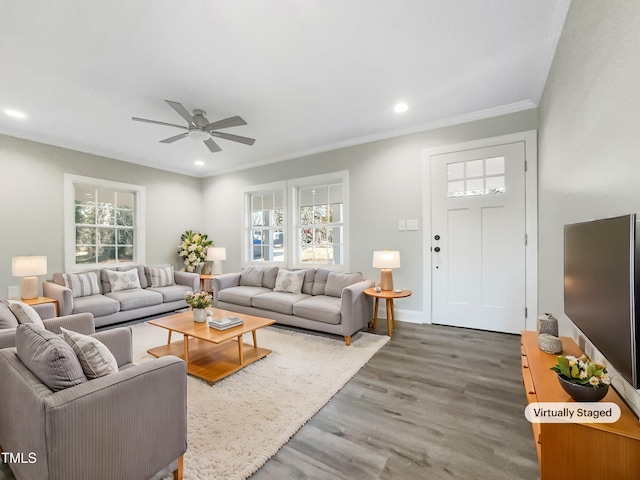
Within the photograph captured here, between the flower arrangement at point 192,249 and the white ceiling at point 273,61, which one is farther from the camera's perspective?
the flower arrangement at point 192,249

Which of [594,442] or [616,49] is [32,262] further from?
[616,49]

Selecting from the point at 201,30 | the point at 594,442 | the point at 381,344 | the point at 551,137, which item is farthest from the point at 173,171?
the point at 594,442

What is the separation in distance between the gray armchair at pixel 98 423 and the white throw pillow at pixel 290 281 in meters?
2.75

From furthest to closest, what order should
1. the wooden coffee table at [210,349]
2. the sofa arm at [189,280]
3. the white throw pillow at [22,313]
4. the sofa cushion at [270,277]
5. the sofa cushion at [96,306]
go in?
the sofa arm at [189,280], the sofa cushion at [270,277], the sofa cushion at [96,306], the wooden coffee table at [210,349], the white throw pillow at [22,313]

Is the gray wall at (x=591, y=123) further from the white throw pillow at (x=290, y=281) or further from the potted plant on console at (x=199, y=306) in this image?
the potted plant on console at (x=199, y=306)

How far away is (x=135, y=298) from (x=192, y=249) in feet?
5.70

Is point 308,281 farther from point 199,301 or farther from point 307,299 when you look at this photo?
point 199,301

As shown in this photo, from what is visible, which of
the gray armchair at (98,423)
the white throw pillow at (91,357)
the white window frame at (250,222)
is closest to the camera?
the gray armchair at (98,423)

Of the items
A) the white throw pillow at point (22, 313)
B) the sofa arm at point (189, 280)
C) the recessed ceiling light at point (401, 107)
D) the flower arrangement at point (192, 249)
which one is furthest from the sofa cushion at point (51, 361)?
the flower arrangement at point (192, 249)

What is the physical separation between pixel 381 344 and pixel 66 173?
512cm

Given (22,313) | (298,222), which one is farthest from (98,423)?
(298,222)

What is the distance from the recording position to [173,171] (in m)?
5.70

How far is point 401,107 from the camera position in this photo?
3.32 meters

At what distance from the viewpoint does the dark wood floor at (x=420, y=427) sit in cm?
148
